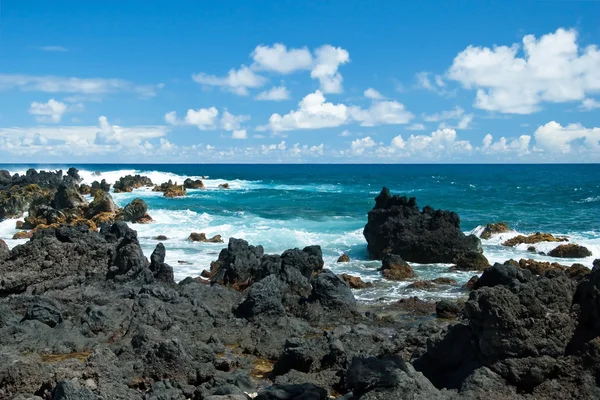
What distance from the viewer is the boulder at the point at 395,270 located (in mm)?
22797

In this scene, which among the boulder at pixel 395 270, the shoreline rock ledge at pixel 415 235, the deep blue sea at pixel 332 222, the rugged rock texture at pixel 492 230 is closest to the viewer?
the boulder at pixel 395 270

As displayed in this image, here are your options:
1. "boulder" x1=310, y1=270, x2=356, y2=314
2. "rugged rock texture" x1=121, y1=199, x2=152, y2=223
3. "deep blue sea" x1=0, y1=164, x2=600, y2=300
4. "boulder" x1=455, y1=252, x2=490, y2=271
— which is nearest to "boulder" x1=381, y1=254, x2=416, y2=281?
"deep blue sea" x1=0, y1=164, x2=600, y2=300

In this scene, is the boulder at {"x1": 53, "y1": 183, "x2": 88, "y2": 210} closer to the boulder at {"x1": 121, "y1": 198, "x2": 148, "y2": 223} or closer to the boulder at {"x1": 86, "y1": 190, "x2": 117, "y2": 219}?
the boulder at {"x1": 86, "y1": 190, "x2": 117, "y2": 219}

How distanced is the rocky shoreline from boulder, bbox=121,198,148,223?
1935 cm

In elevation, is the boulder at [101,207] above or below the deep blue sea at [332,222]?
above

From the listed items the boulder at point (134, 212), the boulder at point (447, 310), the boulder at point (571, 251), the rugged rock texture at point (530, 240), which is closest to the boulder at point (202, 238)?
the boulder at point (134, 212)

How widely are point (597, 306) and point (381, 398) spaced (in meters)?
4.11

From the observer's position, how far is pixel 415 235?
28.4m

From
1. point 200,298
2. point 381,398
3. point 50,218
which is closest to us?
point 381,398

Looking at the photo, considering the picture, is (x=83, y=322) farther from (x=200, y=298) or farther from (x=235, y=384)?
(x=235, y=384)

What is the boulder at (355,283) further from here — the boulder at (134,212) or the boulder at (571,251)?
the boulder at (134,212)

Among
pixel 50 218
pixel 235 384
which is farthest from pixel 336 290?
pixel 50 218

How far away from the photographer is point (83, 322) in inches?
542

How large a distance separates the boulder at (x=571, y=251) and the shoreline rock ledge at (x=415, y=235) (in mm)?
4174
